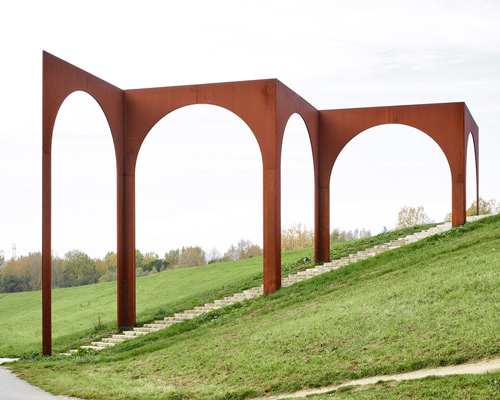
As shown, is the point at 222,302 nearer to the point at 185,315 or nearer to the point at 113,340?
the point at 185,315

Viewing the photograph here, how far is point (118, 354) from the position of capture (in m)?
15.1

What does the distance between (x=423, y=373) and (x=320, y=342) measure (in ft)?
8.47

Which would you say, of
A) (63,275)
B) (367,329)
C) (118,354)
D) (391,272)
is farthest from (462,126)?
(63,275)

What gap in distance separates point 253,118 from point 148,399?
10.0m

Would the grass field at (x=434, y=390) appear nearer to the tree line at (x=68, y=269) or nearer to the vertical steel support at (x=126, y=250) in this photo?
the vertical steel support at (x=126, y=250)

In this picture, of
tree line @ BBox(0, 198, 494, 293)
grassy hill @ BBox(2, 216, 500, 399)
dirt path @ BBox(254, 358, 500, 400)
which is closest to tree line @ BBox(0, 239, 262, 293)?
tree line @ BBox(0, 198, 494, 293)

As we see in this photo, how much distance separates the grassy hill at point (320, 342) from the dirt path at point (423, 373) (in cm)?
18

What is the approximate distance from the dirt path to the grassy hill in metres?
0.18

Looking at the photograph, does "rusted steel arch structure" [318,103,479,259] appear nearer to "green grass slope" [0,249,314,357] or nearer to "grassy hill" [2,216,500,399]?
"green grass slope" [0,249,314,357]

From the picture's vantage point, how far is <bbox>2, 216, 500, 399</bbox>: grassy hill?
10.1 meters

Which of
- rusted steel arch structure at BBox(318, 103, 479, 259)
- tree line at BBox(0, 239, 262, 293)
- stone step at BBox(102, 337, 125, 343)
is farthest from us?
tree line at BBox(0, 239, 262, 293)

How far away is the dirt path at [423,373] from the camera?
9.07 meters

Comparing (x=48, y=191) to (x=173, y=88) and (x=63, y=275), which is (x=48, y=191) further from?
(x=63, y=275)

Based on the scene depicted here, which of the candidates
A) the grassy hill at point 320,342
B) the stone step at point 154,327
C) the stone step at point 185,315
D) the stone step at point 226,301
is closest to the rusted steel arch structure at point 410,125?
the stone step at point 226,301
